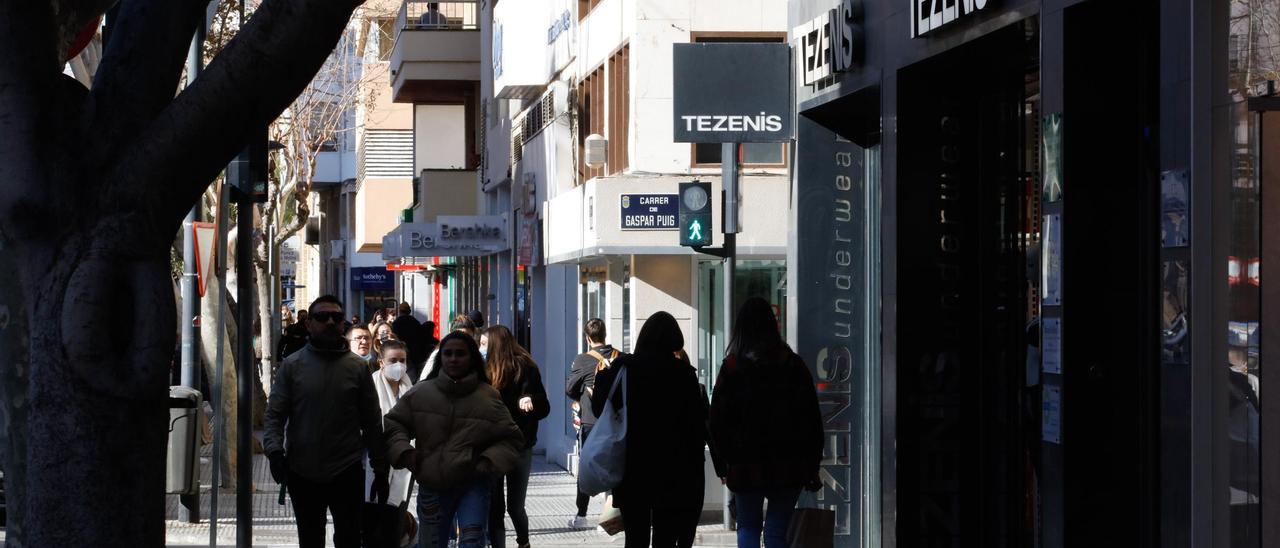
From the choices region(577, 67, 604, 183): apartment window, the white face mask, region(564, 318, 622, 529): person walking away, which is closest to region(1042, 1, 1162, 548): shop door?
the white face mask

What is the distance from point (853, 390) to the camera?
40.9 feet

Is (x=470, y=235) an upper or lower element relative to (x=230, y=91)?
upper

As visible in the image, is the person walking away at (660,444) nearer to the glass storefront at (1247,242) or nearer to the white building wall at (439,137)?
the glass storefront at (1247,242)

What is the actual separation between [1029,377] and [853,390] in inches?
103

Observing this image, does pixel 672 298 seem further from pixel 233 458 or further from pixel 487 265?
pixel 487 265

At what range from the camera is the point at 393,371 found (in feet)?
46.1

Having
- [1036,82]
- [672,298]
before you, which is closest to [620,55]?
[672,298]

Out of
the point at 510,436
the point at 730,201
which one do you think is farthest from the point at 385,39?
the point at 510,436

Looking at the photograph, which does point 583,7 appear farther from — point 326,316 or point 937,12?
Result: point 937,12

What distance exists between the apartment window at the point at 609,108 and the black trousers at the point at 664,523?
36.0 ft

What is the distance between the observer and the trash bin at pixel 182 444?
Result: 1324cm

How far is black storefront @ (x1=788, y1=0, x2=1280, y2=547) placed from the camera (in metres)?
6.97

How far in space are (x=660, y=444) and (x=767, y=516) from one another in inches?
31.6

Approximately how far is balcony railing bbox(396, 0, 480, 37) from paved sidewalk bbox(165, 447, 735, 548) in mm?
20149
